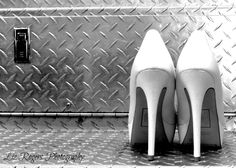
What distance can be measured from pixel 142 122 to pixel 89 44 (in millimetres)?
503

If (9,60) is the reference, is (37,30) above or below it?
above

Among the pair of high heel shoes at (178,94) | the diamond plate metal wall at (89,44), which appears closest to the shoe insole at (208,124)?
the pair of high heel shoes at (178,94)

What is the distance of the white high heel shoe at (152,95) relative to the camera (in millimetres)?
1112

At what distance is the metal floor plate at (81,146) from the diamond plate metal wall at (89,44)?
47 mm

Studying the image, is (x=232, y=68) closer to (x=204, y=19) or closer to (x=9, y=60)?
(x=204, y=19)

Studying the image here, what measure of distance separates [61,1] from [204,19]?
48cm

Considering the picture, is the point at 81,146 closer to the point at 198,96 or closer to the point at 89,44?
the point at 198,96

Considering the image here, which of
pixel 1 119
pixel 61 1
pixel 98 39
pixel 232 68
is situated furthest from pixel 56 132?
pixel 232 68

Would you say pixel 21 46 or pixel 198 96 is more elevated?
pixel 21 46

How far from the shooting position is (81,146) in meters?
1.28

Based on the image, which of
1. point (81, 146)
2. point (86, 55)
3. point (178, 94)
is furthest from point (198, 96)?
point (86, 55)

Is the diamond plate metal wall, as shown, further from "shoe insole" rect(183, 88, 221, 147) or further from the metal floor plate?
"shoe insole" rect(183, 88, 221, 147)

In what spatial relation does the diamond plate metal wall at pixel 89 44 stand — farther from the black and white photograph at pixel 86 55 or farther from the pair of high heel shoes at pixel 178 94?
the pair of high heel shoes at pixel 178 94

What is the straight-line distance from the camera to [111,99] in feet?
5.26
